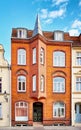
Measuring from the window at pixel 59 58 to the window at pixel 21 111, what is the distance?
614 cm

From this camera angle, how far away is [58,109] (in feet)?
104

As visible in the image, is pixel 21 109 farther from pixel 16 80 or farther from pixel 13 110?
pixel 16 80

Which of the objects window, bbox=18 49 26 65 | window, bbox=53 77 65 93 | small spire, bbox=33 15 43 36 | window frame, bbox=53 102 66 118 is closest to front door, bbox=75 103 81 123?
window frame, bbox=53 102 66 118

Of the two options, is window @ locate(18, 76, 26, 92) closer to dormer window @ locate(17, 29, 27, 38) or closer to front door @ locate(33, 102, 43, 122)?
front door @ locate(33, 102, 43, 122)

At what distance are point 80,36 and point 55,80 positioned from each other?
22.5 feet

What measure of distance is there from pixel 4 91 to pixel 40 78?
4426mm

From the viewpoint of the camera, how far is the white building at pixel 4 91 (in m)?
30.3

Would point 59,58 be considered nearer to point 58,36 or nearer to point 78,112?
point 58,36

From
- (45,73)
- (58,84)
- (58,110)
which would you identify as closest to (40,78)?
(45,73)

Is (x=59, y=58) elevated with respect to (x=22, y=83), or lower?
elevated

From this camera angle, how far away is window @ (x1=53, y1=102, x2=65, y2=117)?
1240 inches

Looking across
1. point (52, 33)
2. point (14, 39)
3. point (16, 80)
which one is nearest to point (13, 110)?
point (16, 80)

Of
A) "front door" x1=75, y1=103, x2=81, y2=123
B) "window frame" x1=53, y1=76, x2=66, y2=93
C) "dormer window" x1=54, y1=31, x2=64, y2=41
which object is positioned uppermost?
"dormer window" x1=54, y1=31, x2=64, y2=41

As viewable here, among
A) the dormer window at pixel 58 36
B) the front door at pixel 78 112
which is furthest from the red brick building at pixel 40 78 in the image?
the front door at pixel 78 112
